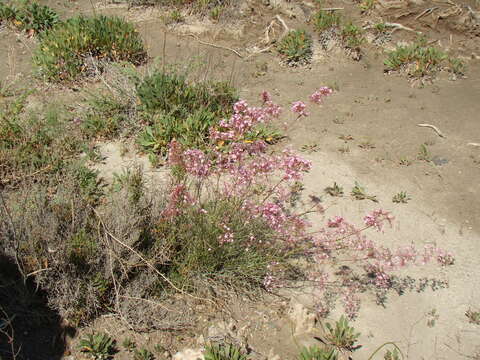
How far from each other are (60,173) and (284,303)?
312 centimetres

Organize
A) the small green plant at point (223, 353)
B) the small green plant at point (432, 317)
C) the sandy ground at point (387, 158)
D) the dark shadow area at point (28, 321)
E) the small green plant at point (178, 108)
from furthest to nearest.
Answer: the small green plant at point (178, 108) → the small green plant at point (432, 317) → the sandy ground at point (387, 158) → the dark shadow area at point (28, 321) → the small green plant at point (223, 353)

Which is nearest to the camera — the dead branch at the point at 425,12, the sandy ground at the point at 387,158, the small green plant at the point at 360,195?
the sandy ground at the point at 387,158

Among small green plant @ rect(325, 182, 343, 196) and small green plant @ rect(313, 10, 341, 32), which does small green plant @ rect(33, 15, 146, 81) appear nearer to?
small green plant @ rect(313, 10, 341, 32)

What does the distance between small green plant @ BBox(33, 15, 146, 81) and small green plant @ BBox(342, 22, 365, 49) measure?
4099 millimetres

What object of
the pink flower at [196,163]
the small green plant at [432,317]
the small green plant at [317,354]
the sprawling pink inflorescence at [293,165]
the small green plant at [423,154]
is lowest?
the small green plant at [423,154]

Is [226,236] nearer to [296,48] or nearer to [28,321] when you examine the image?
[28,321]

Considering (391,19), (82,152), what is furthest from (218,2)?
A: (82,152)

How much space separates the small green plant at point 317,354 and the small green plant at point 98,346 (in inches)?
60.8

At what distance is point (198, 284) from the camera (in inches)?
166

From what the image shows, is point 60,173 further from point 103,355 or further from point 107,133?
point 103,355

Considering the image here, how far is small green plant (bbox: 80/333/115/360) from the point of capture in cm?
367

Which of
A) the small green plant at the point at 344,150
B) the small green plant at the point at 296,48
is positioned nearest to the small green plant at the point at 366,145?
the small green plant at the point at 344,150

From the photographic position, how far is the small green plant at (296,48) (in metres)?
9.08

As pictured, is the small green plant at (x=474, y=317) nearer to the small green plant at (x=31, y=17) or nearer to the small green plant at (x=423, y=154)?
the small green plant at (x=423, y=154)
